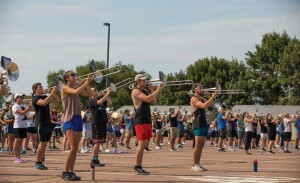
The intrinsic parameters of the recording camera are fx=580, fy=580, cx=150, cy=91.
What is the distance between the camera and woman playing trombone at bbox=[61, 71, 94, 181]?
34.2 ft

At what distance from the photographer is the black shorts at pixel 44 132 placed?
12.4m

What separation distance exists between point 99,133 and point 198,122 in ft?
9.20

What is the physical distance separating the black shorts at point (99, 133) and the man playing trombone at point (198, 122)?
254 centimetres

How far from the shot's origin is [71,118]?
35.0ft

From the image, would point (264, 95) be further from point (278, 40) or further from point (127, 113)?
point (127, 113)

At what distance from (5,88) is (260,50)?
63.5m

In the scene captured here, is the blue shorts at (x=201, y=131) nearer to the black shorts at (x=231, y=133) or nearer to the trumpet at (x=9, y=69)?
the trumpet at (x=9, y=69)

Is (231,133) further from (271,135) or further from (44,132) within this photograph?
(44,132)

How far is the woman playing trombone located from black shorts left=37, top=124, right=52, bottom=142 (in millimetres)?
1777

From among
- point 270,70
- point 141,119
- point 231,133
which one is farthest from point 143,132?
point 270,70

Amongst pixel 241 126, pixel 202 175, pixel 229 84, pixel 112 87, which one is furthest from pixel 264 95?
pixel 202 175

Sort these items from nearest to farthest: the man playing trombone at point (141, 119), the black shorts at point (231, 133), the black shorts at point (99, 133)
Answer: the man playing trombone at point (141, 119) → the black shorts at point (99, 133) → the black shorts at point (231, 133)

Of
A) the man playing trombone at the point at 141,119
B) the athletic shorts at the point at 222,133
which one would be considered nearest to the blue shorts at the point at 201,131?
the man playing trombone at the point at 141,119

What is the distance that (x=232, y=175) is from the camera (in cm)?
1172
